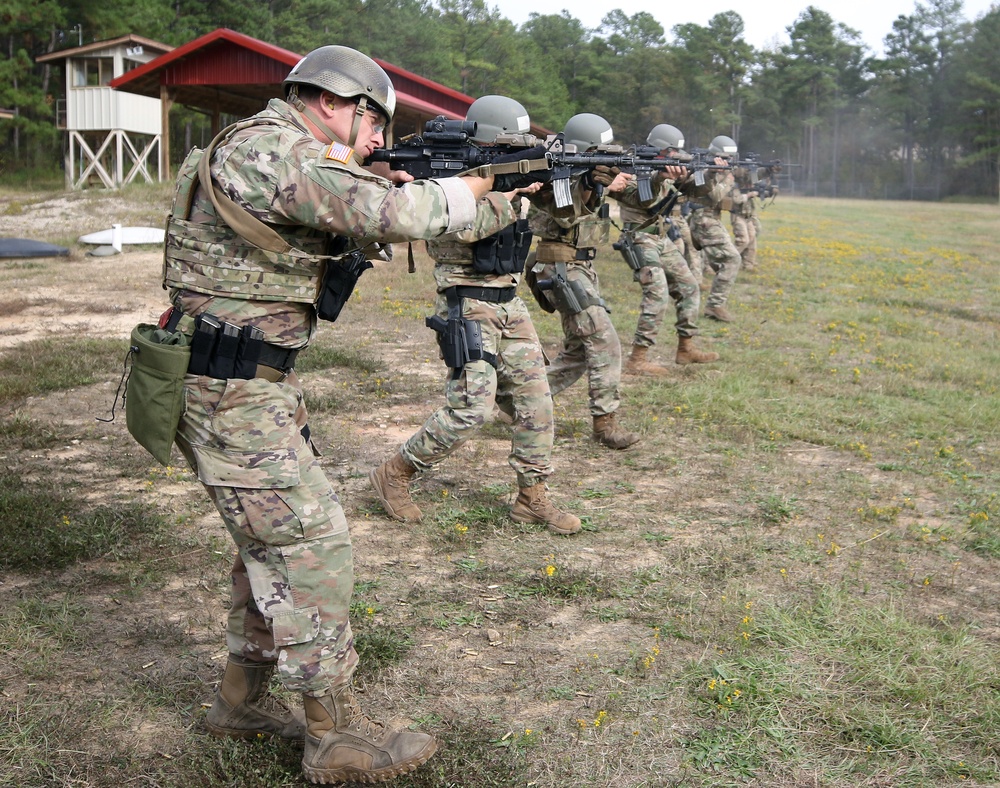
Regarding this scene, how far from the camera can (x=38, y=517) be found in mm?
5262

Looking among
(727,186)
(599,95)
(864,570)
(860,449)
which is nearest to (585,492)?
(864,570)

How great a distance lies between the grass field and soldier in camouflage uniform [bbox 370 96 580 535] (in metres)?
0.22

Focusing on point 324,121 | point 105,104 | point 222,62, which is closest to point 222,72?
point 222,62

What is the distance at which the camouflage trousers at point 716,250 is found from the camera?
44.4 ft

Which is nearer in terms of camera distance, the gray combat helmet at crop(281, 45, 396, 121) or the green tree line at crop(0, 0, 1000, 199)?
the gray combat helmet at crop(281, 45, 396, 121)

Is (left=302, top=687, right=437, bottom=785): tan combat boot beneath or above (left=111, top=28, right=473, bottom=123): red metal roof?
beneath

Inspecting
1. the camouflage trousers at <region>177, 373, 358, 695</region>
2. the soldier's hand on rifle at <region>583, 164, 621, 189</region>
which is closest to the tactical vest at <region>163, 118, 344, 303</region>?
the camouflage trousers at <region>177, 373, 358, 695</region>

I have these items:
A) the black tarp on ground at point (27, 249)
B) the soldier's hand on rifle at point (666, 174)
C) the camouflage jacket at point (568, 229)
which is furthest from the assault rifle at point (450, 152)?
the black tarp on ground at point (27, 249)

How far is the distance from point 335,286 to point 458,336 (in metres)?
2.17

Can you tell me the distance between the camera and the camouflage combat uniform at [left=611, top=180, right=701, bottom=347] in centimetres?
993

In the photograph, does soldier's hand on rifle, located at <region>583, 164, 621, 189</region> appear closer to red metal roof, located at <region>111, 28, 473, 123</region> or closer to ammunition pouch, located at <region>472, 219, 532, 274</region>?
ammunition pouch, located at <region>472, 219, 532, 274</region>

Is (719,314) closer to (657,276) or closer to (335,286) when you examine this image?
Answer: (657,276)

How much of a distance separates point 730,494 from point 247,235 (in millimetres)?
4178

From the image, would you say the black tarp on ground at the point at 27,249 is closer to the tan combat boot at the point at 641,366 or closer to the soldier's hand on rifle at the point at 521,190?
the tan combat boot at the point at 641,366
